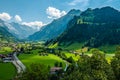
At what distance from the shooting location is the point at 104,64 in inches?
3703

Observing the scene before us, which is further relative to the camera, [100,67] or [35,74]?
[35,74]

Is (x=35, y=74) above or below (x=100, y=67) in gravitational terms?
below

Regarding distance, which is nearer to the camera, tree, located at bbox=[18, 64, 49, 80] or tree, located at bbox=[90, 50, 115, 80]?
tree, located at bbox=[90, 50, 115, 80]

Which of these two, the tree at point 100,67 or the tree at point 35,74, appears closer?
the tree at point 100,67

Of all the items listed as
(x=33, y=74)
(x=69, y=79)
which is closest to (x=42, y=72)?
(x=33, y=74)

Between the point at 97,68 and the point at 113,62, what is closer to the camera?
the point at 97,68

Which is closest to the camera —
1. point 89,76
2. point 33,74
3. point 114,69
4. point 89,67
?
point 89,76

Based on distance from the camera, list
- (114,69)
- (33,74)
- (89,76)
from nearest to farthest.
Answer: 1. (89,76)
2. (114,69)
3. (33,74)

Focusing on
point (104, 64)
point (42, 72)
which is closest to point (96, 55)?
point (104, 64)

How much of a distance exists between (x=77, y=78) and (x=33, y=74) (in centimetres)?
2793

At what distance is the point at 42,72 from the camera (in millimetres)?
112562

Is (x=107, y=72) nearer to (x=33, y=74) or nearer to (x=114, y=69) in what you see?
(x=114, y=69)

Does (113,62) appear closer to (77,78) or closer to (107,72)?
(107,72)

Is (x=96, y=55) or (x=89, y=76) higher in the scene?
(x=96, y=55)
